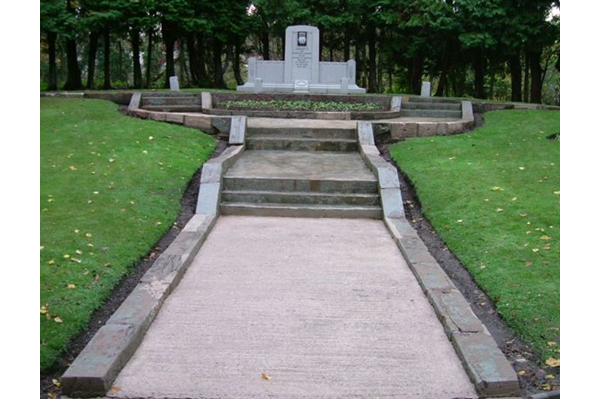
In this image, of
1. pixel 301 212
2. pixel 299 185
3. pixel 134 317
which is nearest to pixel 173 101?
pixel 299 185

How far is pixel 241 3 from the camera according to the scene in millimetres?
30609

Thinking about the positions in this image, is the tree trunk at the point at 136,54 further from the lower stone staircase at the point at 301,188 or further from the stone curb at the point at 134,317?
the stone curb at the point at 134,317

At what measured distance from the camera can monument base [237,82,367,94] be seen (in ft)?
74.2

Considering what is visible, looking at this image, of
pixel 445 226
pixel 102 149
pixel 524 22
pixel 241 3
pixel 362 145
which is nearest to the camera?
pixel 445 226

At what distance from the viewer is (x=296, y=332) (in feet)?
16.7

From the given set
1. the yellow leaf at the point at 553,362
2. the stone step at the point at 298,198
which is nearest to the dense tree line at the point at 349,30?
the stone step at the point at 298,198

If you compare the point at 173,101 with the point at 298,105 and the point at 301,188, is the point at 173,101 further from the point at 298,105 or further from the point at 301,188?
the point at 301,188

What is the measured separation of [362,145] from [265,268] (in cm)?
627

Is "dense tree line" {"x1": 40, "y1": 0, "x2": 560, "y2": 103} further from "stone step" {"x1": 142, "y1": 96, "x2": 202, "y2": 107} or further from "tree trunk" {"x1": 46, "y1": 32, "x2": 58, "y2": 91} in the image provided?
"stone step" {"x1": 142, "y1": 96, "x2": 202, "y2": 107}

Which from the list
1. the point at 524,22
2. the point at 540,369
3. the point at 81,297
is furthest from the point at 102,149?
the point at 524,22

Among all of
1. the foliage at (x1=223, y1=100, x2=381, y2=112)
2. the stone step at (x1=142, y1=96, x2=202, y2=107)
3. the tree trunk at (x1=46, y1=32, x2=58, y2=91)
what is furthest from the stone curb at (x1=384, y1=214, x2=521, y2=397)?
the tree trunk at (x1=46, y1=32, x2=58, y2=91)

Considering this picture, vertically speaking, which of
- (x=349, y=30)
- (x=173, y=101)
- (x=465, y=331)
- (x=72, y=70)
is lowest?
(x=465, y=331)

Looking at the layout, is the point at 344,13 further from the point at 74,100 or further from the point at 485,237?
the point at 485,237

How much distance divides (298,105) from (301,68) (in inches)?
255
